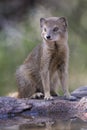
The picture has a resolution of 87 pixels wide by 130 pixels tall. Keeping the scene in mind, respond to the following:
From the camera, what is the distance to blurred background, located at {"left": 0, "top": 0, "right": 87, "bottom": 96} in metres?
10.1

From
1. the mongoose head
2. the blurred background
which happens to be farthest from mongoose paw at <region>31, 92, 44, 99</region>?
the blurred background

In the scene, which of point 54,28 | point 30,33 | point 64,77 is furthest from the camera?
point 30,33

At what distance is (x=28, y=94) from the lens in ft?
24.5

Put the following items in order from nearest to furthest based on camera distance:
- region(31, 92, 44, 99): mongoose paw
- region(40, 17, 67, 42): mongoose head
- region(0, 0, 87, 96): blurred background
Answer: region(40, 17, 67, 42): mongoose head → region(31, 92, 44, 99): mongoose paw → region(0, 0, 87, 96): blurred background

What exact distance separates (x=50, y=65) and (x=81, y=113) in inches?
40.9

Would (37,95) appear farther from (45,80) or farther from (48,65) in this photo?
(48,65)

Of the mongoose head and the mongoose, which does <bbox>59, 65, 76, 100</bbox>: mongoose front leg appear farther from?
the mongoose head

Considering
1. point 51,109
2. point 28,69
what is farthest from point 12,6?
point 51,109

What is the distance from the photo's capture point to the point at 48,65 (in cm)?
727

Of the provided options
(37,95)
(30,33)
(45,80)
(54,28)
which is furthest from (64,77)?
(30,33)

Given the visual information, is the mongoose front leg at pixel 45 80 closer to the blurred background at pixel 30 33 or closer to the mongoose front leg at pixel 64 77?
the mongoose front leg at pixel 64 77

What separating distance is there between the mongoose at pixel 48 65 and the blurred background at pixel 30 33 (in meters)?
2.32

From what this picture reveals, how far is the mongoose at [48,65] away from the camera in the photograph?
7.24m

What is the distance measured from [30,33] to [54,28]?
3.89 metres
